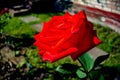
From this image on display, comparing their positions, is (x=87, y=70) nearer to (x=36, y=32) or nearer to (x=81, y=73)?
(x=81, y=73)

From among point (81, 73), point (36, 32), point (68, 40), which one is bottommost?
point (36, 32)

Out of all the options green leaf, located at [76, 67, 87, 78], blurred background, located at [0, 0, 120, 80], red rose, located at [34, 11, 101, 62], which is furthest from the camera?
blurred background, located at [0, 0, 120, 80]

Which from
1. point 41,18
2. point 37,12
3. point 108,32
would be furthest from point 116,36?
point 37,12

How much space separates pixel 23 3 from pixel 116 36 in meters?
5.83

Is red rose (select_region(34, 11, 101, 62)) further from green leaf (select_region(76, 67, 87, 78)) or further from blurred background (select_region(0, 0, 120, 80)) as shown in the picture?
blurred background (select_region(0, 0, 120, 80))

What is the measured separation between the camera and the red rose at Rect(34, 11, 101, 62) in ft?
2.68

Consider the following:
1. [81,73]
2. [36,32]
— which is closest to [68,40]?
[81,73]

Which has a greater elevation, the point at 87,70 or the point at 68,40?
the point at 68,40

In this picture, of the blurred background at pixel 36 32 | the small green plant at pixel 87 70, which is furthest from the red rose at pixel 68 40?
the blurred background at pixel 36 32

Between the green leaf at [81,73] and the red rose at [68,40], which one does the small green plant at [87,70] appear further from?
the red rose at [68,40]

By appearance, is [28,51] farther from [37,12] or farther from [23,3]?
[23,3]

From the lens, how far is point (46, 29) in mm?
920

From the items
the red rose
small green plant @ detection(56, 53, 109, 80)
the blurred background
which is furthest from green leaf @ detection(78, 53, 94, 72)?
the blurred background

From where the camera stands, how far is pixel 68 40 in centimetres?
82
